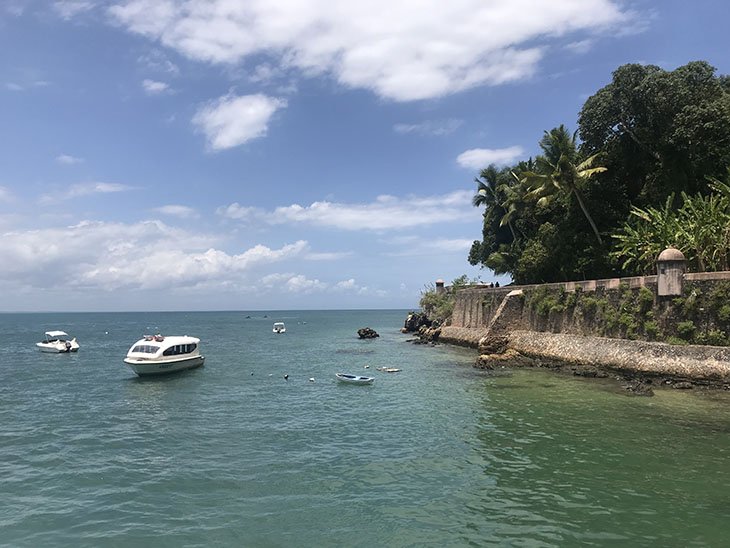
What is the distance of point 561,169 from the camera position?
37375mm

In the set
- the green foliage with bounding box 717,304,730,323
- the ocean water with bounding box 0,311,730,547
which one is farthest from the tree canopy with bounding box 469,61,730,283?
the ocean water with bounding box 0,311,730,547

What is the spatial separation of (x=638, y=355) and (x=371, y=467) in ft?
67.1

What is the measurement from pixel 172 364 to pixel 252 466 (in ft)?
73.6

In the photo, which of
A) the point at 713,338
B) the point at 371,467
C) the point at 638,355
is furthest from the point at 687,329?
the point at 371,467

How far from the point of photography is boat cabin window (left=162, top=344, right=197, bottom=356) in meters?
34.8

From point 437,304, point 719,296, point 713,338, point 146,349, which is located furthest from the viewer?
point 437,304

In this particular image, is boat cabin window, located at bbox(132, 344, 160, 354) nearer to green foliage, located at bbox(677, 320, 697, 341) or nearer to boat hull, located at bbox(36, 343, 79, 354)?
boat hull, located at bbox(36, 343, 79, 354)

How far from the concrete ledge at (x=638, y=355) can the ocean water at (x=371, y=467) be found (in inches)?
88.6

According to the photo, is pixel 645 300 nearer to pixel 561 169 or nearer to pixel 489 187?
pixel 561 169

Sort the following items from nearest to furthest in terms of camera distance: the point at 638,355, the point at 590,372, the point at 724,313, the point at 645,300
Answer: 1. the point at 724,313
2. the point at 638,355
3. the point at 645,300
4. the point at 590,372

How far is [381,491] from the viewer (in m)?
Result: 12.6

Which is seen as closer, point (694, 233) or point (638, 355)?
point (638, 355)

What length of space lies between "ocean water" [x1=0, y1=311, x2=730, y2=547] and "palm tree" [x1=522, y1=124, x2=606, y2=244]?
17845 millimetres

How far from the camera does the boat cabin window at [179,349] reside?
34756 mm
